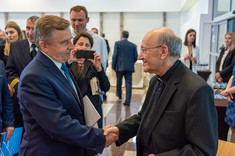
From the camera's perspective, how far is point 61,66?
1.43 m

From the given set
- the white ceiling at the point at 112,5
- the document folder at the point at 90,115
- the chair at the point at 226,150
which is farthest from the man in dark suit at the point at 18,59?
Result: the white ceiling at the point at 112,5

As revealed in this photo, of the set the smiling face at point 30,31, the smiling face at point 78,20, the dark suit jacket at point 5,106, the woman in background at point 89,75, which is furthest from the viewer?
the smiling face at point 78,20

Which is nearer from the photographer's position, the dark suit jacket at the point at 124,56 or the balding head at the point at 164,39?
the balding head at the point at 164,39

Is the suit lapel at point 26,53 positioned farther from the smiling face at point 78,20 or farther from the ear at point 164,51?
the ear at point 164,51

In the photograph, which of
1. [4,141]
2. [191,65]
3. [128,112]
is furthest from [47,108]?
A: [128,112]

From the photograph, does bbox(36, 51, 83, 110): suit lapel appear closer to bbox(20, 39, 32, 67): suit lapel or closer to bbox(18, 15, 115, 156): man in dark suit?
bbox(18, 15, 115, 156): man in dark suit

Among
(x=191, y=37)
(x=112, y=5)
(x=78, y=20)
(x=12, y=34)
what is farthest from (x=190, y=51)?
(x=112, y=5)

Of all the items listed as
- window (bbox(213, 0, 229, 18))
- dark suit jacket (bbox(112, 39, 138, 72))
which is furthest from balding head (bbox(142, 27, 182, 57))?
window (bbox(213, 0, 229, 18))

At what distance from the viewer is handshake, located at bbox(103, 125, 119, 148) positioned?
1.45 m

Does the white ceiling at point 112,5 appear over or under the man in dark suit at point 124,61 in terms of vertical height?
over

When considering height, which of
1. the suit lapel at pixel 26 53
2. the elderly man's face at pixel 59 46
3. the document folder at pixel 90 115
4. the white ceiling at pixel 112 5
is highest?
the white ceiling at pixel 112 5

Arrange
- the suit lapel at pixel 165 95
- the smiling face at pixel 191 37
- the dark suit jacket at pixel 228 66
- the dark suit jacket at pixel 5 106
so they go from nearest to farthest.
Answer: the suit lapel at pixel 165 95, the dark suit jacket at pixel 5 106, the dark suit jacket at pixel 228 66, the smiling face at pixel 191 37

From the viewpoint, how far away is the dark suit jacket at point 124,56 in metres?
6.09

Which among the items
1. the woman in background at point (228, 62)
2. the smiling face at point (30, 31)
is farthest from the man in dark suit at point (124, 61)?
the smiling face at point (30, 31)
